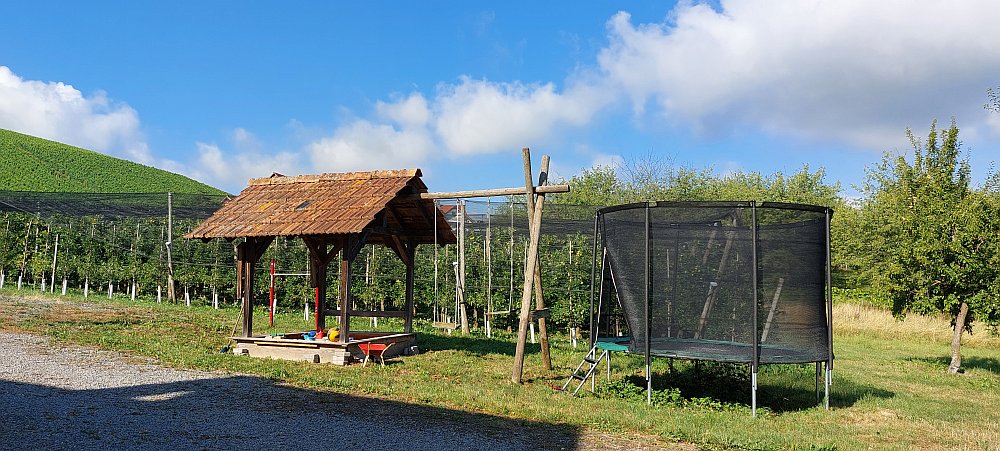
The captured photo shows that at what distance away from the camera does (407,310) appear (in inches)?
533

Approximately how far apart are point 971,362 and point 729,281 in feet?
33.8

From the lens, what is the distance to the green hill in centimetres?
5069

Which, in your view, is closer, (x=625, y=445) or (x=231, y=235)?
(x=625, y=445)

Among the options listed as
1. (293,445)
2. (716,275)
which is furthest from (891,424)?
(293,445)

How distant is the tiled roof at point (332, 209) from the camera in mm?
11695

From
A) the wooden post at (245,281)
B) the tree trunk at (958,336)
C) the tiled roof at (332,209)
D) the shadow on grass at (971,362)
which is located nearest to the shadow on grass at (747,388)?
the tree trunk at (958,336)

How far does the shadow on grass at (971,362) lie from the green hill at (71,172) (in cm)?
4943

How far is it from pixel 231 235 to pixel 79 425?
559 cm

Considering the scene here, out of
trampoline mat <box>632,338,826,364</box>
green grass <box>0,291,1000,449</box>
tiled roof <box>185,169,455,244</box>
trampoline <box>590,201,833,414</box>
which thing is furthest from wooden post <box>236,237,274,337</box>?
trampoline mat <box>632,338,826,364</box>

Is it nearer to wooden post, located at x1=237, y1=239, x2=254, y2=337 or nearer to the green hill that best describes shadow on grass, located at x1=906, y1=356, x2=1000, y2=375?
wooden post, located at x1=237, y1=239, x2=254, y2=337

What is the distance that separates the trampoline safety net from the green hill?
4909 cm

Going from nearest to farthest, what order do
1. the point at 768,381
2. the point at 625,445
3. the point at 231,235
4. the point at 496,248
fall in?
the point at 625,445 → the point at 768,381 → the point at 231,235 → the point at 496,248

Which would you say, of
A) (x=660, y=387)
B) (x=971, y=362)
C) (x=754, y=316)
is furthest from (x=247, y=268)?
(x=971, y=362)

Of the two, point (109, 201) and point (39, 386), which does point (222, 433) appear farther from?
point (109, 201)
